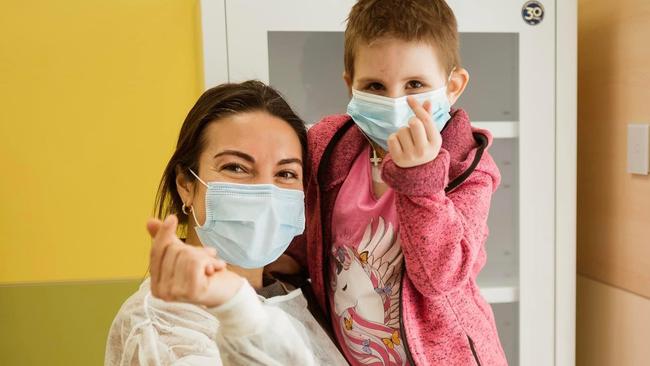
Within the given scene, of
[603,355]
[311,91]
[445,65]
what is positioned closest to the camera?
[445,65]

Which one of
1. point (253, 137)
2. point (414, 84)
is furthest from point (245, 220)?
point (414, 84)

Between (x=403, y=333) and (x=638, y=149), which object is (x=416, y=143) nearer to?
(x=403, y=333)

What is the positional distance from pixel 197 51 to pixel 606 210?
1.09 meters

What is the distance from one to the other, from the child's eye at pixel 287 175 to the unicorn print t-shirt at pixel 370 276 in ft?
0.32

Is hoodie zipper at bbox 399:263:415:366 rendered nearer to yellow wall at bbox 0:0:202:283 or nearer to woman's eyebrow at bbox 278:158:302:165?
woman's eyebrow at bbox 278:158:302:165

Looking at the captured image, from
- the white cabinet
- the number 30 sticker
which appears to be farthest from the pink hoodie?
the number 30 sticker

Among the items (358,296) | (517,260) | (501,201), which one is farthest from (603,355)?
(358,296)

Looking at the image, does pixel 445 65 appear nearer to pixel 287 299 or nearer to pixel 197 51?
pixel 287 299

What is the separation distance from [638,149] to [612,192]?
6.0 inches

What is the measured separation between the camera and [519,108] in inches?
55.0

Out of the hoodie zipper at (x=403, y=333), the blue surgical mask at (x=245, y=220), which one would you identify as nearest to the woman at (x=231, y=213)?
the blue surgical mask at (x=245, y=220)

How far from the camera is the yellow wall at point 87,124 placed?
1.48 metres

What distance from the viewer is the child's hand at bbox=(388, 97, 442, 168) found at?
31.1 inches

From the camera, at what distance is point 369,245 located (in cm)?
98
